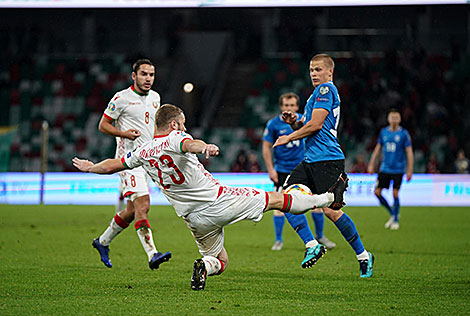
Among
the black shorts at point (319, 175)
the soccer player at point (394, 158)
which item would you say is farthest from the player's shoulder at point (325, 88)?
the soccer player at point (394, 158)

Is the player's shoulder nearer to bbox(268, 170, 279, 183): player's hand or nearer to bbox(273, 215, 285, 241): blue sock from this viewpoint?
bbox(268, 170, 279, 183): player's hand

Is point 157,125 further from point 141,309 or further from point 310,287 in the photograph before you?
point 310,287

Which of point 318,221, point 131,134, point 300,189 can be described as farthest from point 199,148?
point 318,221

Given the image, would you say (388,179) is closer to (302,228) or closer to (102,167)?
(302,228)

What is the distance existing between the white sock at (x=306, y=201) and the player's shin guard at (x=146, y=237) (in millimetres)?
1606

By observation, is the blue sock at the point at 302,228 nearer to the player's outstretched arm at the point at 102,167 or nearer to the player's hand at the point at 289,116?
the player's hand at the point at 289,116

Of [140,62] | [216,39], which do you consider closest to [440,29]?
[216,39]

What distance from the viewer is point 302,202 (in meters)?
5.89

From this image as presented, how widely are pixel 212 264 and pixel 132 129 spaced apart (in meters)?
1.99

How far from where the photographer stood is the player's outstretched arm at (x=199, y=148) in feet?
16.1

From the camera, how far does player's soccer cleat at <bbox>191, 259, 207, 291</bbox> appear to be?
5.72 m

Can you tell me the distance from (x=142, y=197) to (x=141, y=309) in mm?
2409

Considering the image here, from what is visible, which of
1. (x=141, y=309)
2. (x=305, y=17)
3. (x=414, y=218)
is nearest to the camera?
(x=141, y=309)

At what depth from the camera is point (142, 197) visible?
7.27 metres
